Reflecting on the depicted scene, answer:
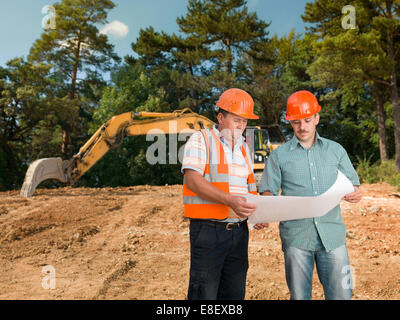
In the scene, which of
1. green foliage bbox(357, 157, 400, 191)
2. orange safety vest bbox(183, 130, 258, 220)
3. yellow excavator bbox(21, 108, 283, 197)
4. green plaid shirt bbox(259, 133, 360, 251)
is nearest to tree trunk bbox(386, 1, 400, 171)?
green foliage bbox(357, 157, 400, 191)

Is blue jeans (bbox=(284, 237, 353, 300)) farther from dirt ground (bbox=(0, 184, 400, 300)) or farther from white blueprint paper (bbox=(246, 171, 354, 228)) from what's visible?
dirt ground (bbox=(0, 184, 400, 300))

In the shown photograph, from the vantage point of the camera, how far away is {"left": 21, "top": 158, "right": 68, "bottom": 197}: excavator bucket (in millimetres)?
8984

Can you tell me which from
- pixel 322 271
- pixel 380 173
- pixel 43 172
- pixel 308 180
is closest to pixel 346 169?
pixel 308 180

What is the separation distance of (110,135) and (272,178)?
24.0 ft

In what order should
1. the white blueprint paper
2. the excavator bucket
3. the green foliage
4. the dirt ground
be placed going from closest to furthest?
the white blueprint paper < the dirt ground < the excavator bucket < the green foliage

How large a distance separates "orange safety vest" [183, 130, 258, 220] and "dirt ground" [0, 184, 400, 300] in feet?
6.99

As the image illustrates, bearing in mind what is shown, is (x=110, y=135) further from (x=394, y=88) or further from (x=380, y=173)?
(x=394, y=88)

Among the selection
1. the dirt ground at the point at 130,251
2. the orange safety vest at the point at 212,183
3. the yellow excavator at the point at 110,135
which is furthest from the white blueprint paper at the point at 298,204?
the yellow excavator at the point at 110,135

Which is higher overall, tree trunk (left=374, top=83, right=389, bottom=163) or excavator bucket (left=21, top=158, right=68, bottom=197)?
tree trunk (left=374, top=83, right=389, bottom=163)

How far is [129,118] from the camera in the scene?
8820 millimetres

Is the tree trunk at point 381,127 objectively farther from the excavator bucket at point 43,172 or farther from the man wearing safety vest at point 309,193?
the man wearing safety vest at point 309,193
